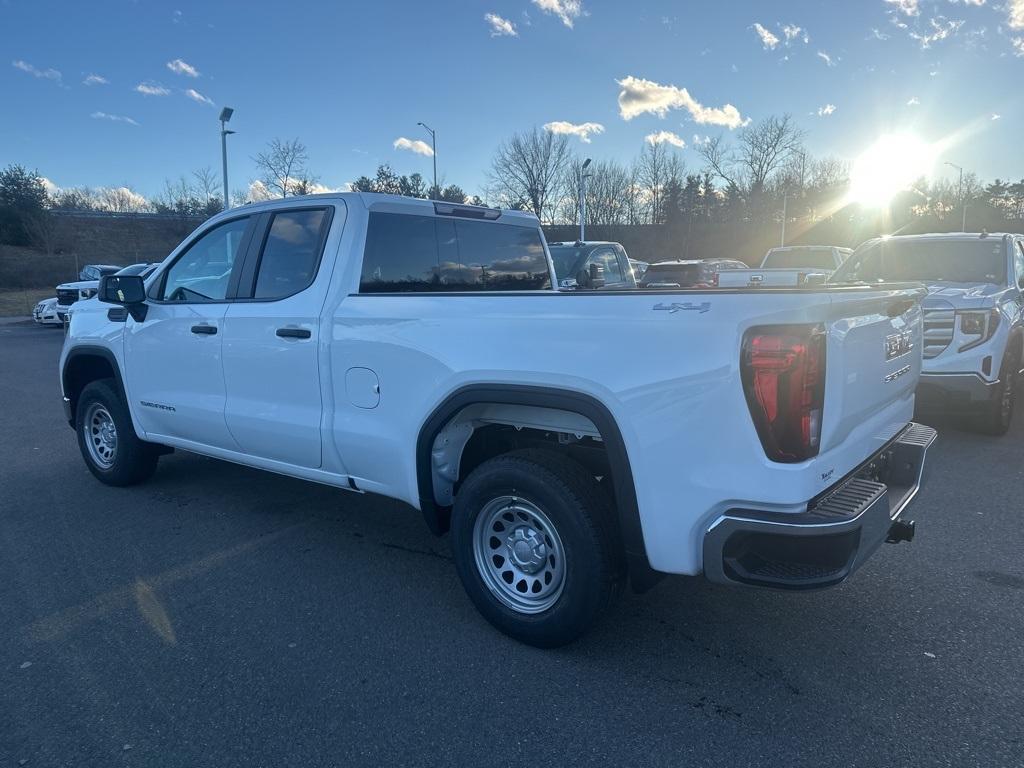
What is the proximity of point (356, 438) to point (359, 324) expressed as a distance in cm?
60

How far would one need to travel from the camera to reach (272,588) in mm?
3871

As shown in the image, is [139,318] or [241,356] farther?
[139,318]

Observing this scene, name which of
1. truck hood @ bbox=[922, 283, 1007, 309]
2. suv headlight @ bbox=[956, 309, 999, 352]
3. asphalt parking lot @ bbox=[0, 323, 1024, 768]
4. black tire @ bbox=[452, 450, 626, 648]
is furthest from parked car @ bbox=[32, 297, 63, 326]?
suv headlight @ bbox=[956, 309, 999, 352]

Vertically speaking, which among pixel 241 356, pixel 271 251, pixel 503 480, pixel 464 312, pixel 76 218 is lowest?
pixel 503 480

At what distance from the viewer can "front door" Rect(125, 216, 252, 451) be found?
14.8ft

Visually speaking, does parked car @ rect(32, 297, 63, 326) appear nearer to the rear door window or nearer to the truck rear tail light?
the rear door window

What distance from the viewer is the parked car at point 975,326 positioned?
6359mm

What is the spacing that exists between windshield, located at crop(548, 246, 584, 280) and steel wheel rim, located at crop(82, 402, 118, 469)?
26.2 ft

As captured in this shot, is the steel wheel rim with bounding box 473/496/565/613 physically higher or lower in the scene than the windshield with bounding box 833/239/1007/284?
lower

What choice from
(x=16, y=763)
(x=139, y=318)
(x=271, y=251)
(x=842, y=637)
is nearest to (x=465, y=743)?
(x=16, y=763)

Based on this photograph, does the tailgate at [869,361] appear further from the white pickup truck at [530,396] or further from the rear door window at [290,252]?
the rear door window at [290,252]

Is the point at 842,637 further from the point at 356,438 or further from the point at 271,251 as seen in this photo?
the point at 271,251

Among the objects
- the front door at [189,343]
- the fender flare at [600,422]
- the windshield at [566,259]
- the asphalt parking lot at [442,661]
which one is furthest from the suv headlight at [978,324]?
the windshield at [566,259]

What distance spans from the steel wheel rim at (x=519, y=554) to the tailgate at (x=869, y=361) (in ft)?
4.06
